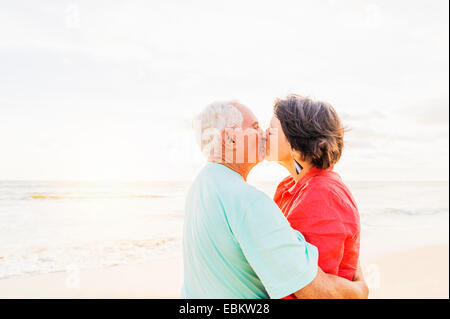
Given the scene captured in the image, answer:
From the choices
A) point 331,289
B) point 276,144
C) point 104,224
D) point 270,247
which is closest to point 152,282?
Result: point 276,144

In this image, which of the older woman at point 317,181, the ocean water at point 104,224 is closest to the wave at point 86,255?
the ocean water at point 104,224

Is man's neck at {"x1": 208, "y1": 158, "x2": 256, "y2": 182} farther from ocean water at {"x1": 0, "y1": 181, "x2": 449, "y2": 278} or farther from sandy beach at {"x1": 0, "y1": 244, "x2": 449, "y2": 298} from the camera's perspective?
ocean water at {"x1": 0, "y1": 181, "x2": 449, "y2": 278}

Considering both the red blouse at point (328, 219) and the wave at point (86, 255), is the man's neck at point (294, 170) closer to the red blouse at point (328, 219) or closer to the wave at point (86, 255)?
the red blouse at point (328, 219)

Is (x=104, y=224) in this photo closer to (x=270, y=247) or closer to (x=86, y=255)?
Result: (x=86, y=255)

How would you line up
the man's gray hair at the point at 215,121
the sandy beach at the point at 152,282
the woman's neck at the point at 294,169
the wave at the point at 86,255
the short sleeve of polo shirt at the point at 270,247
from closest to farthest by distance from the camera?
the short sleeve of polo shirt at the point at 270,247, the man's gray hair at the point at 215,121, the woman's neck at the point at 294,169, the sandy beach at the point at 152,282, the wave at the point at 86,255

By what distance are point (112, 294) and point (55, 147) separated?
11971 millimetres

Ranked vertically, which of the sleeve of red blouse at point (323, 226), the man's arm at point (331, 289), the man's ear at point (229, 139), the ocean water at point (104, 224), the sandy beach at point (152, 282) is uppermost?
the man's ear at point (229, 139)

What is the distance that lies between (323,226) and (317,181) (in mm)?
200

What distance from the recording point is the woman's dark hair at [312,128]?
1.63m

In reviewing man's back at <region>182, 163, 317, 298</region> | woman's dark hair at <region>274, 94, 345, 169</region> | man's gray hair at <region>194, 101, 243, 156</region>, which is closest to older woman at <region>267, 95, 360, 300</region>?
woman's dark hair at <region>274, 94, 345, 169</region>

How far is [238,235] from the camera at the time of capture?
1.27m

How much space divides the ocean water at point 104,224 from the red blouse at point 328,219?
5.85 metres

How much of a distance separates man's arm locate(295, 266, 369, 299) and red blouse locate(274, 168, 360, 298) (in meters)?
0.05

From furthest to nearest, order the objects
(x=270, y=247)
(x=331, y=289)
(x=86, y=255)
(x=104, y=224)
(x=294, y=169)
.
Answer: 1. (x=104, y=224)
2. (x=86, y=255)
3. (x=294, y=169)
4. (x=331, y=289)
5. (x=270, y=247)
